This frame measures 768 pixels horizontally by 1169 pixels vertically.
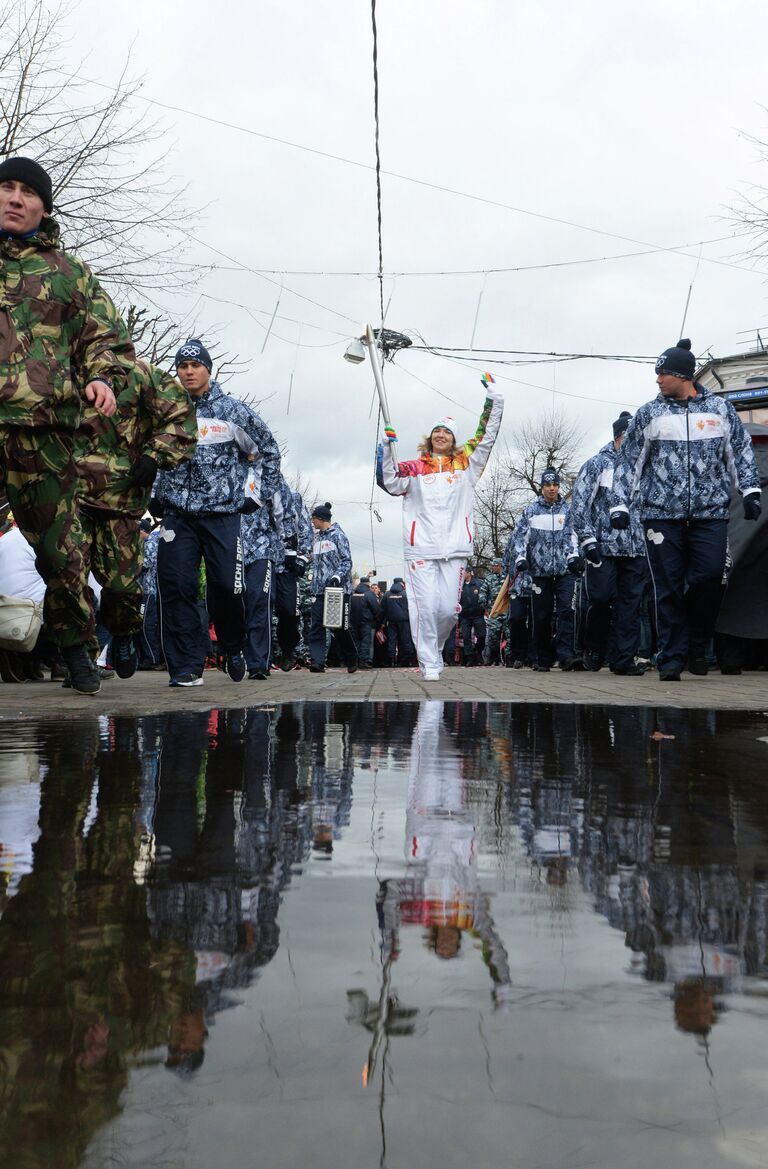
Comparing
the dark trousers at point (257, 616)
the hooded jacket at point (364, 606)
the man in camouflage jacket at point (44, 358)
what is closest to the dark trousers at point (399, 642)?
the hooded jacket at point (364, 606)

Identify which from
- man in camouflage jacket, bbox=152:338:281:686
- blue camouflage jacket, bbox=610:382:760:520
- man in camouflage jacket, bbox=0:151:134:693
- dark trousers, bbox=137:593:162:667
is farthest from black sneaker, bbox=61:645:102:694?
dark trousers, bbox=137:593:162:667

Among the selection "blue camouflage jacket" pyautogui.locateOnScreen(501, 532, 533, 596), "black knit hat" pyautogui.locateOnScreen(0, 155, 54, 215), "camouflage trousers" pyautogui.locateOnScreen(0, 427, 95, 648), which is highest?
"black knit hat" pyautogui.locateOnScreen(0, 155, 54, 215)

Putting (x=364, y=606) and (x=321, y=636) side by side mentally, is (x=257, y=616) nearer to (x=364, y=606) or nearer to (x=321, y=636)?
(x=321, y=636)

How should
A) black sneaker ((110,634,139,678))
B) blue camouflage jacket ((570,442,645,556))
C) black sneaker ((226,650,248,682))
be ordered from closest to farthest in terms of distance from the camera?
black sneaker ((226,650,248,682)), black sneaker ((110,634,139,678)), blue camouflage jacket ((570,442,645,556))

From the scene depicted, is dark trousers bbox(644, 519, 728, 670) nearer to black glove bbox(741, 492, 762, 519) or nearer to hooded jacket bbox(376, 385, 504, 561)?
black glove bbox(741, 492, 762, 519)

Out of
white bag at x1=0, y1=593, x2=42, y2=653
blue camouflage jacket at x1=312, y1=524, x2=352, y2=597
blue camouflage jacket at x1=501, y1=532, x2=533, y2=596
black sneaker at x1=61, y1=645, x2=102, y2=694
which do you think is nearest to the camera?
black sneaker at x1=61, y1=645, x2=102, y2=694

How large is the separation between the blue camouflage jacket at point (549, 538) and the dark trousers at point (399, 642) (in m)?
10.4

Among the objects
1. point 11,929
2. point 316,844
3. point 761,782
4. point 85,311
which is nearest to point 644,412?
point 85,311

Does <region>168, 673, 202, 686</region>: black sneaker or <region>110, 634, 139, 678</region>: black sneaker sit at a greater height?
<region>110, 634, 139, 678</region>: black sneaker

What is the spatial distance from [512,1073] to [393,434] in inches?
346

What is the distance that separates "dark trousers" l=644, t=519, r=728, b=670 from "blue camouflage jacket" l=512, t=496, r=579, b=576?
190 inches

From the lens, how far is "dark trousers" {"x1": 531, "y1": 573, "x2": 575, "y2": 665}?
1448cm

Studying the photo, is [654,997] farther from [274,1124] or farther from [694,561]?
[694,561]

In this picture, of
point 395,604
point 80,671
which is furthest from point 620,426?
point 395,604
